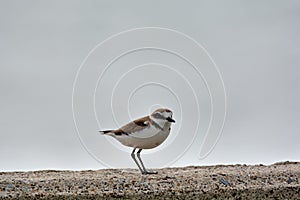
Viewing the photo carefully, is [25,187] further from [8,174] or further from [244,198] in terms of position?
[244,198]

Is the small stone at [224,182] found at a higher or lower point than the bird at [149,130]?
lower

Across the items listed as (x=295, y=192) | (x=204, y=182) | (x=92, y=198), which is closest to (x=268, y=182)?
(x=295, y=192)

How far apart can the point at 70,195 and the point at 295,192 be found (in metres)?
2.04

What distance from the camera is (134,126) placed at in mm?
5652

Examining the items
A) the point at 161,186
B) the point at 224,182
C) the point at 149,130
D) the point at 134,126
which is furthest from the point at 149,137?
the point at 224,182

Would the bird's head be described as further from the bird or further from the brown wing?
the brown wing

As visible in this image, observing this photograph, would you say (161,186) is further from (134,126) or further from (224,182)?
(134,126)

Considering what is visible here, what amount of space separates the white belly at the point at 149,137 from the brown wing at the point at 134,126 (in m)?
0.04

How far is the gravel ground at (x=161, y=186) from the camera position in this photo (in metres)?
4.90

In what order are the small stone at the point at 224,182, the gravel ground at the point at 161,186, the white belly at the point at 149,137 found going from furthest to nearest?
the white belly at the point at 149,137
the small stone at the point at 224,182
the gravel ground at the point at 161,186

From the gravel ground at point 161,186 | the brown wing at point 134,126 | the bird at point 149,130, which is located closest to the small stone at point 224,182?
the gravel ground at point 161,186

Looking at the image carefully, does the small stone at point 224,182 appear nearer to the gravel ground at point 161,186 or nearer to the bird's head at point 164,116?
the gravel ground at point 161,186

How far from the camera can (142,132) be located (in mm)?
5586

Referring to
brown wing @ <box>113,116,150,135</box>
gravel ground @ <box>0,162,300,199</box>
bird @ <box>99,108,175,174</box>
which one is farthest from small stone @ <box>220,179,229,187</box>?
brown wing @ <box>113,116,150,135</box>
